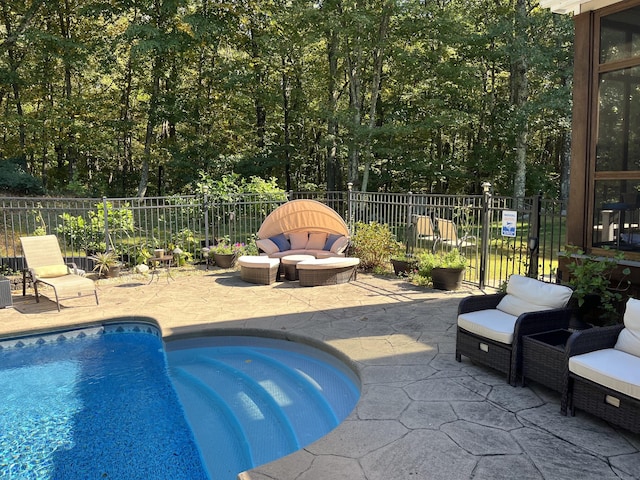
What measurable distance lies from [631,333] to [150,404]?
422 cm

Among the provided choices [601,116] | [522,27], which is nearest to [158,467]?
[601,116]

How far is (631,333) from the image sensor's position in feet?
12.0

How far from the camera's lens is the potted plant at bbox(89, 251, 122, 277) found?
30.0 feet

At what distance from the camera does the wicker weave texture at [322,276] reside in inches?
335

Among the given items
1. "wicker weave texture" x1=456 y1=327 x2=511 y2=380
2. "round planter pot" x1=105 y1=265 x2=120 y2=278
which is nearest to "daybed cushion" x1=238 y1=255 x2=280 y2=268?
"round planter pot" x1=105 y1=265 x2=120 y2=278

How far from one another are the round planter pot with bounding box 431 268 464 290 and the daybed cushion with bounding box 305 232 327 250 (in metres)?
2.56

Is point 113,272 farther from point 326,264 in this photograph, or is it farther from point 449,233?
point 449,233

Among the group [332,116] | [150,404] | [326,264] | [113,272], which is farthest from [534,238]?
[332,116]

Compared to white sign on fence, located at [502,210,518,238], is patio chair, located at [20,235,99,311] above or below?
below

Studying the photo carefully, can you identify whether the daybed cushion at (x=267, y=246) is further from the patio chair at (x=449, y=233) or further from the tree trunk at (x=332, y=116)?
the tree trunk at (x=332, y=116)

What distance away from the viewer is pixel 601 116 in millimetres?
5410

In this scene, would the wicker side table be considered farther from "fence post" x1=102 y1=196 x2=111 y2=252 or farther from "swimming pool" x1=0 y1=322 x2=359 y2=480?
"fence post" x1=102 y1=196 x2=111 y2=252

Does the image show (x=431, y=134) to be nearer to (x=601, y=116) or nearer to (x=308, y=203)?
(x=308, y=203)

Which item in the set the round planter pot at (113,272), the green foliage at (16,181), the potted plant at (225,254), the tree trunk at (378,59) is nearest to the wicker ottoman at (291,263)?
the potted plant at (225,254)
